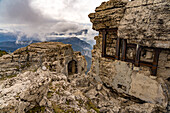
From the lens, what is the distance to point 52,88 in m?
6.09

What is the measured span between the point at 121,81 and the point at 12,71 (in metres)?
15.4

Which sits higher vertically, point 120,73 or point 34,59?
point 120,73

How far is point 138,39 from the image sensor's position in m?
5.09

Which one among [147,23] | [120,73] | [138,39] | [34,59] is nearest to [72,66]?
[34,59]

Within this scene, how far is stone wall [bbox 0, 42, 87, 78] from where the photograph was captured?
1445cm

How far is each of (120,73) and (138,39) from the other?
232 cm

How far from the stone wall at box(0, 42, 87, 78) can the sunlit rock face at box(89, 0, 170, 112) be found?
27.9ft

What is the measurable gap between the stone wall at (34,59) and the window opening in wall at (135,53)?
882cm

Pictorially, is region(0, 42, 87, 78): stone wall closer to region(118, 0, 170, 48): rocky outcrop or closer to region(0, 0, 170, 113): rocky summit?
region(0, 0, 170, 113): rocky summit

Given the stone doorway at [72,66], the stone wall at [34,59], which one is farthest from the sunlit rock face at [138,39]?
the stone doorway at [72,66]

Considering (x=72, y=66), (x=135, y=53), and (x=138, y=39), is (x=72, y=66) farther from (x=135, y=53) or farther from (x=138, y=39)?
(x=138, y=39)

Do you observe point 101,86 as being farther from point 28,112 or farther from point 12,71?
point 12,71

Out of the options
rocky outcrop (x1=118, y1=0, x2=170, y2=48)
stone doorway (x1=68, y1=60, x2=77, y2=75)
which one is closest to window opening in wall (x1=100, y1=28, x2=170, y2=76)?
rocky outcrop (x1=118, y1=0, x2=170, y2=48)

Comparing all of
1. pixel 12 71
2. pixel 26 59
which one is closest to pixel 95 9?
pixel 12 71
